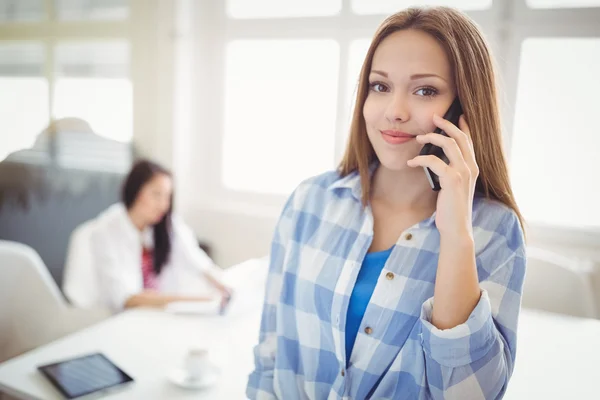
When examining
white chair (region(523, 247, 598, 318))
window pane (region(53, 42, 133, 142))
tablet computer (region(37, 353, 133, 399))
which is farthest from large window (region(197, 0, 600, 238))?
tablet computer (region(37, 353, 133, 399))

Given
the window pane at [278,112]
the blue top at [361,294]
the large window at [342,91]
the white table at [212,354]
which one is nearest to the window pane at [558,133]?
A: the large window at [342,91]

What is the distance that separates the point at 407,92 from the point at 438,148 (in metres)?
0.11

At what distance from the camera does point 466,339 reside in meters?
0.73

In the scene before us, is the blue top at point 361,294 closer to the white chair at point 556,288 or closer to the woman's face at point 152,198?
the white chair at point 556,288

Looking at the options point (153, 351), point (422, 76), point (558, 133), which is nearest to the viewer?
point (422, 76)

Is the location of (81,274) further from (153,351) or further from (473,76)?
(473,76)

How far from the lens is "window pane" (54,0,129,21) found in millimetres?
1773

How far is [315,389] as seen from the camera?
93 centimetres

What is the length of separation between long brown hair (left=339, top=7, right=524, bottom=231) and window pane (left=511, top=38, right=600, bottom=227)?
1613 millimetres

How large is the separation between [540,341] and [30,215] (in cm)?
175

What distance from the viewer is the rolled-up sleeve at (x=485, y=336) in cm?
74

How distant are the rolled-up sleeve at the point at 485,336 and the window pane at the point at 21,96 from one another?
4.17 ft

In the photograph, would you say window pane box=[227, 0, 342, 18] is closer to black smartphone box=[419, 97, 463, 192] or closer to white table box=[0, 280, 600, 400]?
white table box=[0, 280, 600, 400]

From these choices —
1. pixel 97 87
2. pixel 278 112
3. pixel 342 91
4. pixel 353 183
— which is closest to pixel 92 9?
pixel 97 87
